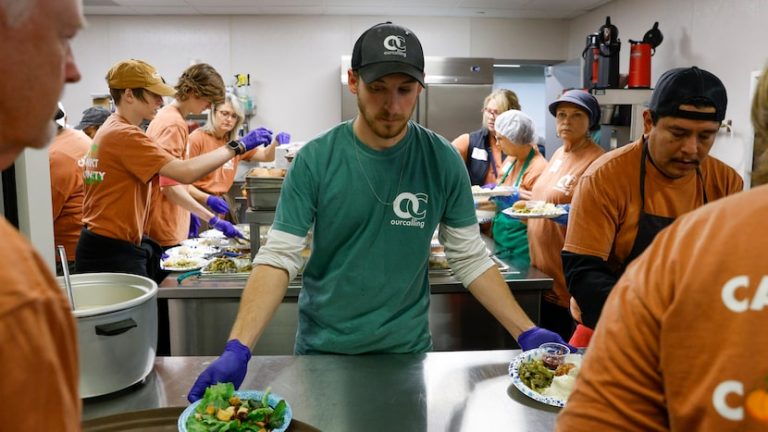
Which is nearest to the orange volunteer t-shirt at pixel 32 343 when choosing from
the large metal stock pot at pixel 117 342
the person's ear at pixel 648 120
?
the large metal stock pot at pixel 117 342

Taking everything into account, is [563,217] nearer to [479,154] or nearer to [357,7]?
[479,154]

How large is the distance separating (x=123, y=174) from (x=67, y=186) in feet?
1.66

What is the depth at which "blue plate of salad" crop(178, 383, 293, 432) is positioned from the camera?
3.64 ft

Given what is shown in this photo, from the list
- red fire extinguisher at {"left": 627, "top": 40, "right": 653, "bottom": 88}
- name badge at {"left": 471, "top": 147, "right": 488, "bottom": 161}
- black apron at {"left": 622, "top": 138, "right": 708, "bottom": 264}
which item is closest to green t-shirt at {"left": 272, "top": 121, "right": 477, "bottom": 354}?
black apron at {"left": 622, "top": 138, "right": 708, "bottom": 264}

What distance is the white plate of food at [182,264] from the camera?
292 cm

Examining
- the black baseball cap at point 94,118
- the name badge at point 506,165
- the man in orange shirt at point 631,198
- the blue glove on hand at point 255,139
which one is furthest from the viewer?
the black baseball cap at point 94,118

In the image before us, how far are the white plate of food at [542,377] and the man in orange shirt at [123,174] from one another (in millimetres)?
1956

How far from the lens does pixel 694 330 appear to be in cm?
63

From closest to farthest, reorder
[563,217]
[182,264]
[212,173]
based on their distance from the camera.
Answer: [563,217], [182,264], [212,173]

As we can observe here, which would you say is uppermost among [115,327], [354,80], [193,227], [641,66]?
[641,66]

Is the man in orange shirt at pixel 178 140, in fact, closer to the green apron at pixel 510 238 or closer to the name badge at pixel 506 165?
the green apron at pixel 510 238

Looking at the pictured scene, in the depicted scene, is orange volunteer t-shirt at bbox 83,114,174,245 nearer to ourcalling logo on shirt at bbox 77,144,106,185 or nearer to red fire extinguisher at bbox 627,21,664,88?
ourcalling logo on shirt at bbox 77,144,106,185

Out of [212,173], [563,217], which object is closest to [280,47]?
[212,173]

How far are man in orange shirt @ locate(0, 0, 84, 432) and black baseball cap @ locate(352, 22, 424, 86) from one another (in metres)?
1.05
